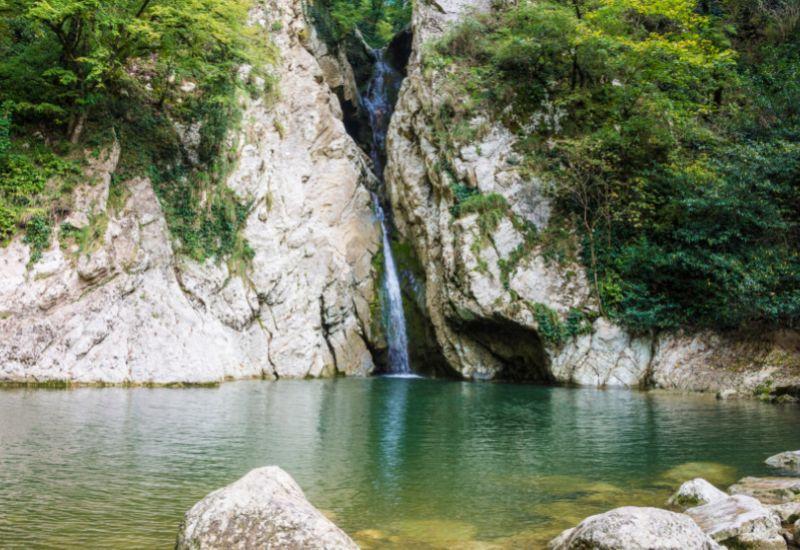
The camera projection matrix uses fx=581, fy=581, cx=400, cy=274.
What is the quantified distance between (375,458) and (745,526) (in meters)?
5.43

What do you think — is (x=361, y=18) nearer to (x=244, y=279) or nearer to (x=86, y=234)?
(x=244, y=279)

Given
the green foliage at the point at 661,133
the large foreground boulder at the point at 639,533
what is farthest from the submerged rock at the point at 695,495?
the green foliage at the point at 661,133

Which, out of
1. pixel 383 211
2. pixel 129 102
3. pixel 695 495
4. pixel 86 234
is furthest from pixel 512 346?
pixel 129 102

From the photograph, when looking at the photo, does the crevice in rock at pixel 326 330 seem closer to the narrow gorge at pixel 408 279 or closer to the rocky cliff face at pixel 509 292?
the narrow gorge at pixel 408 279

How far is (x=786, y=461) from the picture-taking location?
900cm

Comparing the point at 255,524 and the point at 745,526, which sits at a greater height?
the point at 255,524

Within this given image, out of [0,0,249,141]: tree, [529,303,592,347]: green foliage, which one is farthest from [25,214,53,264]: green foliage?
[529,303,592,347]: green foliage

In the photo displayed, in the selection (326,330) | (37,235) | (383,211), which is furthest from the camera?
(383,211)

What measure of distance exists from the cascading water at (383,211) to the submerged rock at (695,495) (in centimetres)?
2303

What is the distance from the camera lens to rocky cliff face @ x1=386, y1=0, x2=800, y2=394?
2062 cm

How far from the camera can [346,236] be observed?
1210 inches

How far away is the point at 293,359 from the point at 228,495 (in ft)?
70.5

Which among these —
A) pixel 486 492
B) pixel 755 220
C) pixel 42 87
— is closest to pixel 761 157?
pixel 755 220

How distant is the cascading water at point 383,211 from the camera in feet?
98.5
